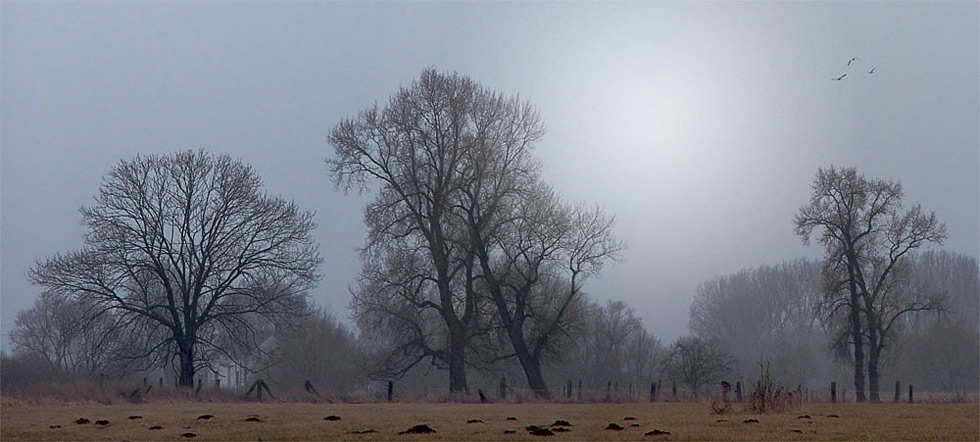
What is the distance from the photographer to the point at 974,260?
87375 mm

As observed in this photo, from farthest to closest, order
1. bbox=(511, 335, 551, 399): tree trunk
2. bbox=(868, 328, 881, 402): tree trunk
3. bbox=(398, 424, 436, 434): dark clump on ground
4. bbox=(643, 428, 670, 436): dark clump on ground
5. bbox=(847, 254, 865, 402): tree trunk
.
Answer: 1. bbox=(847, 254, 865, 402): tree trunk
2. bbox=(868, 328, 881, 402): tree trunk
3. bbox=(511, 335, 551, 399): tree trunk
4. bbox=(398, 424, 436, 434): dark clump on ground
5. bbox=(643, 428, 670, 436): dark clump on ground

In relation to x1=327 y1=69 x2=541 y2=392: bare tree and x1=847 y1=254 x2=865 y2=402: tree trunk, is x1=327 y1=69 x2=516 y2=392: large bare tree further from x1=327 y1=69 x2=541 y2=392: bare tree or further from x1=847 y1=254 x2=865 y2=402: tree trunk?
x1=847 y1=254 x2=865 y2=402: tree trunk

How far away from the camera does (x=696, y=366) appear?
155 ft

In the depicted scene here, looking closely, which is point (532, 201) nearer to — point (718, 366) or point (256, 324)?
point (718, 366)

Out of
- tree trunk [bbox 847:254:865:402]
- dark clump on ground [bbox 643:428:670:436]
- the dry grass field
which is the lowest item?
the dry grass field

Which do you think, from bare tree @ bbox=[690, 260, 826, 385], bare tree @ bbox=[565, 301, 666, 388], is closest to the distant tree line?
bare tree @ bbox=[565, 301, 666, 388]

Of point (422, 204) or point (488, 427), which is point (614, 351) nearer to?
point (422, 204)

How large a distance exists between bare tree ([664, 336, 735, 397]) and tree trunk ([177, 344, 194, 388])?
2489 centimetres

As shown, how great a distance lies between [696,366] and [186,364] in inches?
1024

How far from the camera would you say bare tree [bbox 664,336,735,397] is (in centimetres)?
4694

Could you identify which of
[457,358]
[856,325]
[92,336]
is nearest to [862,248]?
[856,325]

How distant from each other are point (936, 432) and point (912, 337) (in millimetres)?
56717

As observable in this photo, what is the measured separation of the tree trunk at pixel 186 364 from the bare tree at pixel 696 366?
24894 millimetres

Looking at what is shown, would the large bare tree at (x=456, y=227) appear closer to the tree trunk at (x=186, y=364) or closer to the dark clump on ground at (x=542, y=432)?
the tree trunk at (x=186, y=364)
